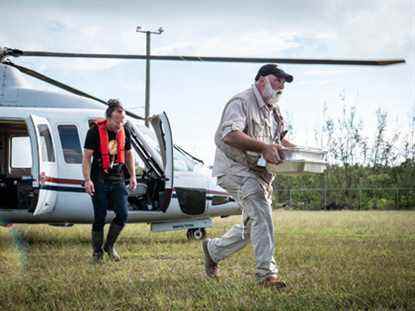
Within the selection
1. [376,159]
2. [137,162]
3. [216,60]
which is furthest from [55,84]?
[376,159]

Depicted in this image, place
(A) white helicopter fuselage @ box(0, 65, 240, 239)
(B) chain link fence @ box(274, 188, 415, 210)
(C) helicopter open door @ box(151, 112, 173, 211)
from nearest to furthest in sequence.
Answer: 1. (C) helicopter open door @ box(151, 112, 173, 211)
2. (A) white helicopter fuselage @ box(0, 65, 240, 239)
3. (B) chain link fence @ box(274, 188, 415, 210)

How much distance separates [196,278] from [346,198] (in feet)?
88.1

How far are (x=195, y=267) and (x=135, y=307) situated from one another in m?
2.36

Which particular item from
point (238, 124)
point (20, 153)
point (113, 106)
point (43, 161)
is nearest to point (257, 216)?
point (238, 124)

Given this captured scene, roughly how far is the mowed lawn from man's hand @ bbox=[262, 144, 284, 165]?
38.8 inches

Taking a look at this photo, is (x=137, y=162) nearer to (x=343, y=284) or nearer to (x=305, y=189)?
(x=343, y=284)

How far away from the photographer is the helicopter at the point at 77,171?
9578 mm

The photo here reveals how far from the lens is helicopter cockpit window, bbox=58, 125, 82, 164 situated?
10000 mm

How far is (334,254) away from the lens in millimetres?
8211

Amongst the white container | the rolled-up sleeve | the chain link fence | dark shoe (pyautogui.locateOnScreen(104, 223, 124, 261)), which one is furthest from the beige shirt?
the chain link fence

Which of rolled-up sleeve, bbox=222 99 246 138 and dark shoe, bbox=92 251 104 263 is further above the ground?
rolled-up sleeve, bbox=222 99 246 138

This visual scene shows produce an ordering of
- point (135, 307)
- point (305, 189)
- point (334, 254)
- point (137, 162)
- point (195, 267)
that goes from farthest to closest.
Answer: point (305, 189) < point (137, 162) < point (334, 254) < point (195, 267) < point (135, 307)

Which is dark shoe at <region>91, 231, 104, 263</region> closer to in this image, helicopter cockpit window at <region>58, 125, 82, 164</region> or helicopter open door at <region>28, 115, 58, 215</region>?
helicopter open door at <region>28, 115, 58, 215</region>

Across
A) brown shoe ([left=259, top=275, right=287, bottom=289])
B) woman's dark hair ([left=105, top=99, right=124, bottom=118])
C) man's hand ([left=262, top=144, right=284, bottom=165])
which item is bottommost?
brown shoe ([left=259, top=275, right=287, bottom=289])
